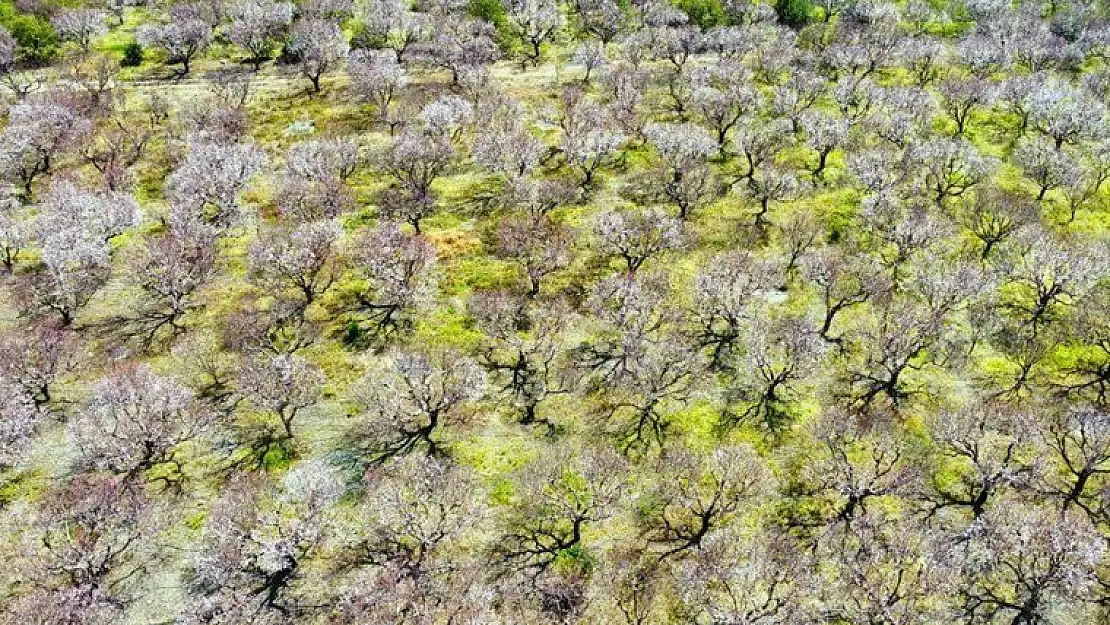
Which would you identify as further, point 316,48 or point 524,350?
point 316,48

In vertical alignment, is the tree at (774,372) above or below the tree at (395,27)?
below

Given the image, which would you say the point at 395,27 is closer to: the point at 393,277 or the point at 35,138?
the point at 35,138

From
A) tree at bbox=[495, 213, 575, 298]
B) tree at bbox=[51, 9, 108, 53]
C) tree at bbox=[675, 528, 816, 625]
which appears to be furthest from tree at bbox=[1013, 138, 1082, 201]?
tree at bbox=[51, 9, 108, 53]

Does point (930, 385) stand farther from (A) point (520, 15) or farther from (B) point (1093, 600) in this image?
(A) point (520, 15)

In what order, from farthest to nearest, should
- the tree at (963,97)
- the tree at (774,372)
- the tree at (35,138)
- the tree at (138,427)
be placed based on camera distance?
1. the tree at (963,97)
2. the tree at (35,138)
3. the tree at (774,372)
4. the tree at (138,427)

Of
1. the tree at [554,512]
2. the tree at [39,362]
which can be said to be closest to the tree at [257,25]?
the tree at [39,362]

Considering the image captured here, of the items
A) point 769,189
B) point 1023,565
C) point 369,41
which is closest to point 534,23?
point 369,41

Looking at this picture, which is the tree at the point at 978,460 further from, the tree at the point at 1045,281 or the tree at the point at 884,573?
the tree at the point at 1045,281
